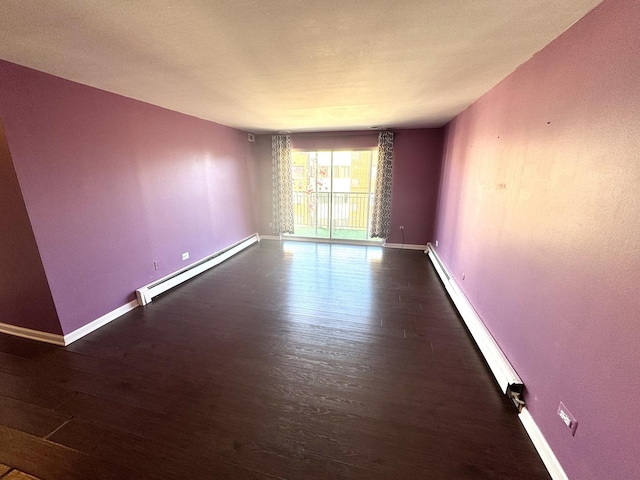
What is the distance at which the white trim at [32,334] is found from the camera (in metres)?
2.32

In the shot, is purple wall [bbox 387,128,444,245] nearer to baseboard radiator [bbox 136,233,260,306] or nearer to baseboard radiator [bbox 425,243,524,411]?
baseboard radiator [bbox 425,243,524,411]

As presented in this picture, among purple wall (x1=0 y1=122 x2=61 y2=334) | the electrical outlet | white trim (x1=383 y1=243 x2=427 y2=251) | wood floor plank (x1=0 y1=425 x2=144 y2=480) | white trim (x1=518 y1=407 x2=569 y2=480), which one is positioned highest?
purple wall (x1=0 y1=122 x2=61 y2=334)

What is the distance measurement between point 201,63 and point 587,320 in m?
2.70

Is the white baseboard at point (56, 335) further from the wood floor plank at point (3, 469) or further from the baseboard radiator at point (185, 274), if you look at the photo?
the wood floor plank at point (3, 469)

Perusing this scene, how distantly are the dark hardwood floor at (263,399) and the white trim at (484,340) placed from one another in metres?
0.09

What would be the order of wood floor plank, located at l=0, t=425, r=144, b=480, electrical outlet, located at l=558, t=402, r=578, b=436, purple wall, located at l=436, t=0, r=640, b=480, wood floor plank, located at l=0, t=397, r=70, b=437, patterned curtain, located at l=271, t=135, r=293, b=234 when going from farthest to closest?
patterned curtain, located at l=271, t=135, r=293, b=234 → wood floor plank, located at l=0, t=397, r=70, b=437 → wood floor plank, located at l=0, t=425, r=144, b=480 → electrical outlet, located at l=558, t=402, r=578, b=436 → purple wall, located at l=436, t=0, r=640, b=480

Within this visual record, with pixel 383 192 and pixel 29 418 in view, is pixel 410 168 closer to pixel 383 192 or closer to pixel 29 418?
pixel 383 192

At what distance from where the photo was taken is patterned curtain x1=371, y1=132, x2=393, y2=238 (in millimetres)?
4926

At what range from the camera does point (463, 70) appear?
200 cm

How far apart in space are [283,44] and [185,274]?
319 centimetres

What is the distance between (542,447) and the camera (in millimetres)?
1401

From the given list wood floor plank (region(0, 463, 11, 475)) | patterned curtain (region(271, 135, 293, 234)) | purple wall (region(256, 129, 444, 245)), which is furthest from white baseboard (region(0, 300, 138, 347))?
purple wall (region(256, 129, 444, 245))

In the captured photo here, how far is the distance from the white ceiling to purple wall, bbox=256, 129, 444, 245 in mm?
2266

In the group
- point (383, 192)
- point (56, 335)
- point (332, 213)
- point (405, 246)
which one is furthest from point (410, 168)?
point (56, 335)
